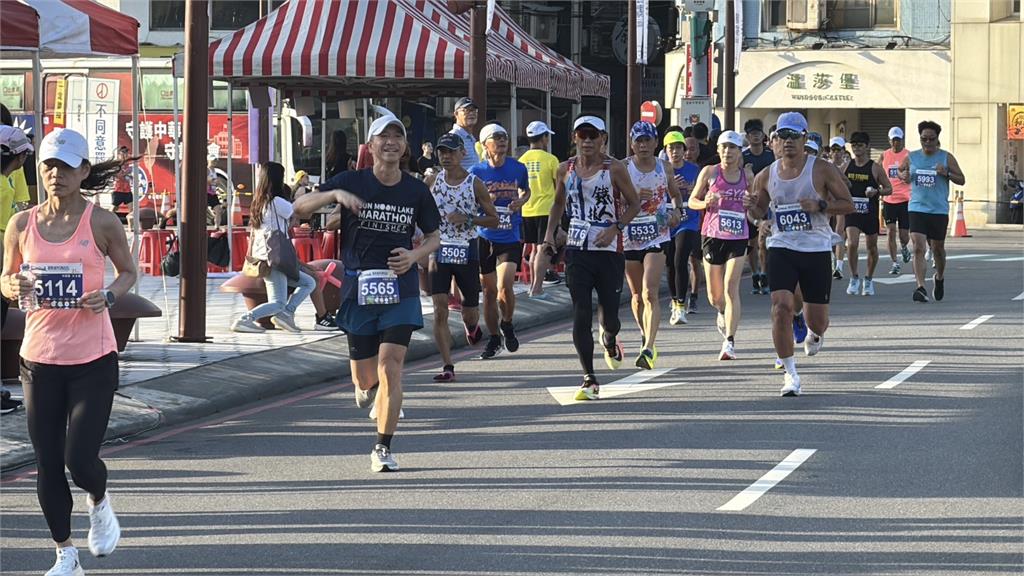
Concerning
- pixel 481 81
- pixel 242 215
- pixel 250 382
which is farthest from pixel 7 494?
pixel 242 215

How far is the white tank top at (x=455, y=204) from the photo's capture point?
13.3 m

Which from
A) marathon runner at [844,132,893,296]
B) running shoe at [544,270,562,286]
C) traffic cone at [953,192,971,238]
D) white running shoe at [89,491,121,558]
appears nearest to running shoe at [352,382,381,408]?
white running shoe at [89,491,121,558]

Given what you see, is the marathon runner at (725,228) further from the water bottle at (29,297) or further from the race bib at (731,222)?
the water bottle at (29,297)

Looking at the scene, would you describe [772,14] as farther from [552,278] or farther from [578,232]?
[578,232]

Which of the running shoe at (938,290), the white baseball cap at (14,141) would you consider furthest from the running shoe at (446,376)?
the running shoe at (938,290)

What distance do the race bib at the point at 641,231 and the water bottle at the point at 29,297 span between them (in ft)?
23.7

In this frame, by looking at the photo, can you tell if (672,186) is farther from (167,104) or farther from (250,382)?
(167,104)

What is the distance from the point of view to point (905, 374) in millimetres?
13438

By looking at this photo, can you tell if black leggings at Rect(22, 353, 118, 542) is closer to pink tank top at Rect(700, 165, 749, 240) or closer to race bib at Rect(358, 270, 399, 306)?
race bib at Rect(358, 270, 399, 306)

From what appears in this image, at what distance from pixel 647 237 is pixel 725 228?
118 cm

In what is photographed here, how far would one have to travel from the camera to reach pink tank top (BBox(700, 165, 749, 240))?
1473cm

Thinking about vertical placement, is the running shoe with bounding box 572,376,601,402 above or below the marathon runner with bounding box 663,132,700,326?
below

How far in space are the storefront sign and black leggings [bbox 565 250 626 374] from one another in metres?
32.2

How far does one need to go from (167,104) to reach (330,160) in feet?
48.6
